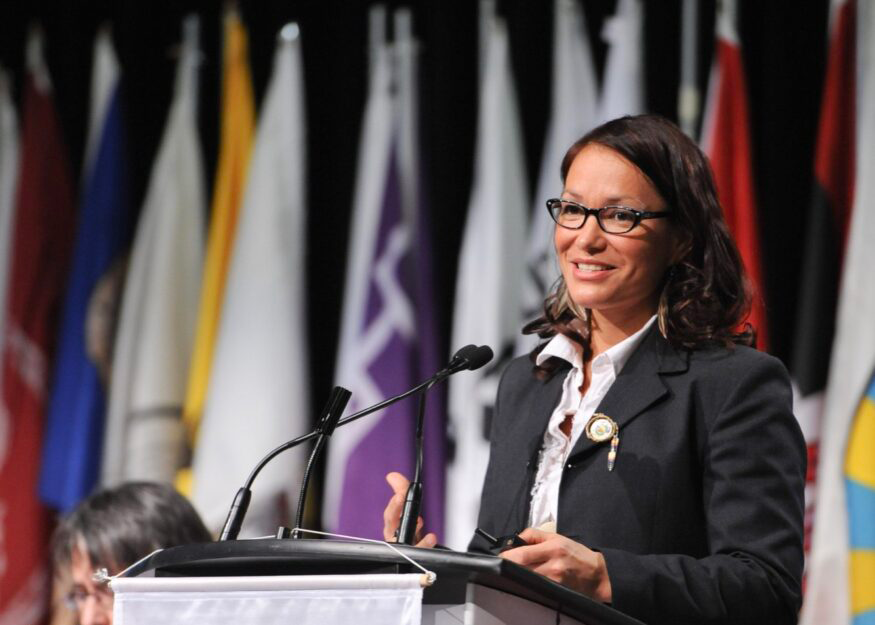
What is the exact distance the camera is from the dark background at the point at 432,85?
134 inches

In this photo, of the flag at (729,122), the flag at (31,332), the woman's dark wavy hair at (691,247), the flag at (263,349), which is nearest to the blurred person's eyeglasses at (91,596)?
the flag at (263,349)

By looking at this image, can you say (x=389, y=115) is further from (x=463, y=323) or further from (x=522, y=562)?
(x=522, y=562)

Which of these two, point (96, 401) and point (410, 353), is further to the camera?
point (96, 401)

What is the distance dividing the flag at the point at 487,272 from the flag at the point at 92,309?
1377 mm

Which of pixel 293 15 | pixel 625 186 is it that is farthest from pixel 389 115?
pixel 625 186

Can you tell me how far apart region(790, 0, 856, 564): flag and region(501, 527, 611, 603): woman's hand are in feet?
6.40

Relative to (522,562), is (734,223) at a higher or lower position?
higher

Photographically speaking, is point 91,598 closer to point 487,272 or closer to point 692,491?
point 692,491

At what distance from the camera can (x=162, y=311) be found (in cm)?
416

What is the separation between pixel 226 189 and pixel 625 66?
1491 mm

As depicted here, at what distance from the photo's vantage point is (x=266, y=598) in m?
1.21

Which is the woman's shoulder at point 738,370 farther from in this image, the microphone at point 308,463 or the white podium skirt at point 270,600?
the white podium skirt at point 270,600

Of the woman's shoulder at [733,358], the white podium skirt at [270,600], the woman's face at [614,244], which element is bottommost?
the white podium skirt at [270,600]

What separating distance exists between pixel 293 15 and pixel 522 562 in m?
3.26
